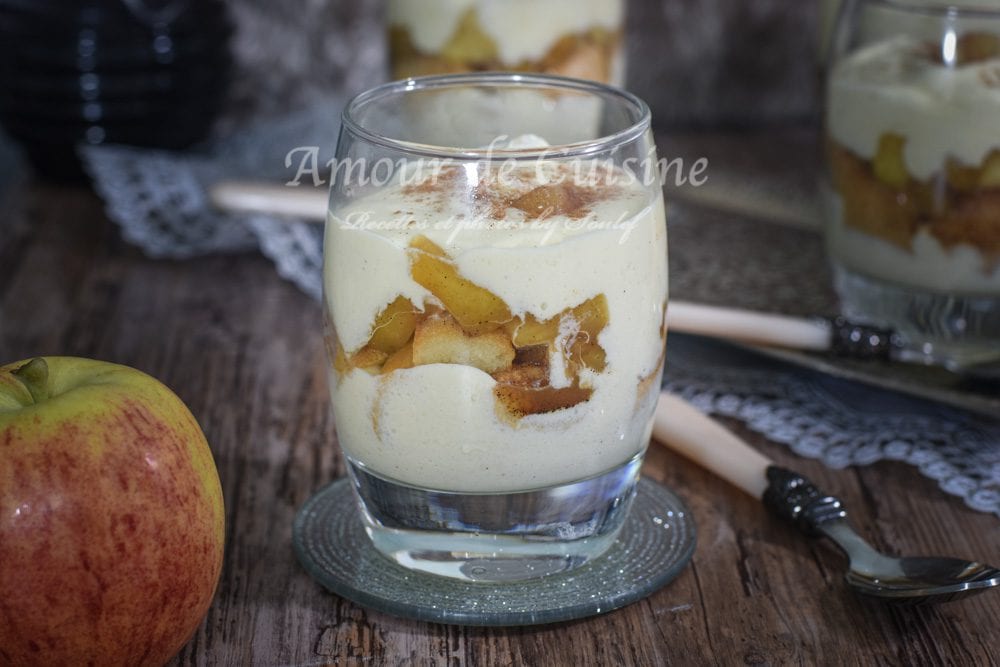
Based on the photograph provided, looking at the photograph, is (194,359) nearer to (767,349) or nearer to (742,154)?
(767,349)

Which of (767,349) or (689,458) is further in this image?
(767,349)

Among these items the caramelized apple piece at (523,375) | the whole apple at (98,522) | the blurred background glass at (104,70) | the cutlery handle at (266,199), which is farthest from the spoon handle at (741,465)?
the blurred background glass at (104,70)

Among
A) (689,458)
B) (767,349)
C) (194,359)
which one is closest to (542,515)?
(689,458)

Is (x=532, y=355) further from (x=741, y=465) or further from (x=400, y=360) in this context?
(x=741, y=465)

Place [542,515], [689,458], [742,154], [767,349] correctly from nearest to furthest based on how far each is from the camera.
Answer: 1. [542,515]
2. [689,458]
3. [767,349]
4. [742,154]

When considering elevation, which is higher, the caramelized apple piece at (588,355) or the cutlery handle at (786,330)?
the caramelized apple piece at (588,355)

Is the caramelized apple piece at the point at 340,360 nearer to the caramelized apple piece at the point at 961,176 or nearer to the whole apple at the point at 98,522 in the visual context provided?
the whole apple at the point at 98,522

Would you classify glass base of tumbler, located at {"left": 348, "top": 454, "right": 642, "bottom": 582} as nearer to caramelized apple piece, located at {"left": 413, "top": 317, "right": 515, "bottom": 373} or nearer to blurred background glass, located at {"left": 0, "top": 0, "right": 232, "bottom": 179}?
caramelized apple piece, located at {"left": 413, "top": 317, "right": 515, "bottom": 373}
